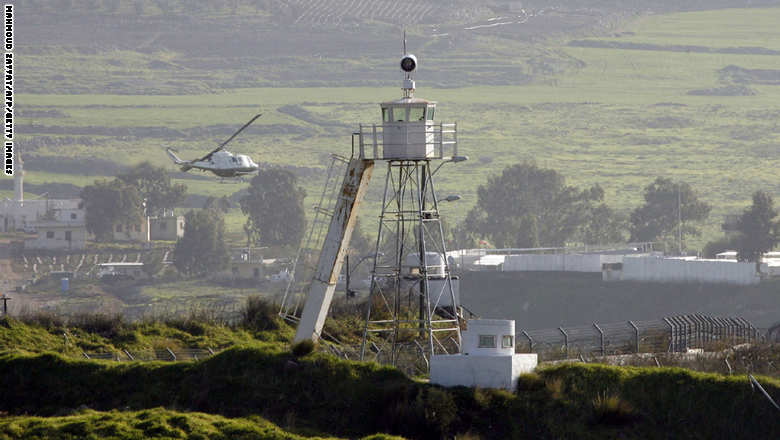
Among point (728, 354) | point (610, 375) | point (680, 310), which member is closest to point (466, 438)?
point (610, 375)

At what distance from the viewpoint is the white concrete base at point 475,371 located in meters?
45.9

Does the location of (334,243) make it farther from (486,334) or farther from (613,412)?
(613,412)

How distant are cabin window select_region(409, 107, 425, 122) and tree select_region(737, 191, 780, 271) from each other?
423ft

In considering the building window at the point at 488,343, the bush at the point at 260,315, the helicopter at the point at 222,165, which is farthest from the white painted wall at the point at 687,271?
the building window at the point at 488,343

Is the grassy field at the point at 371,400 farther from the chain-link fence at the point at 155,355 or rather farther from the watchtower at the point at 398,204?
the watchtower at the point at 398,204

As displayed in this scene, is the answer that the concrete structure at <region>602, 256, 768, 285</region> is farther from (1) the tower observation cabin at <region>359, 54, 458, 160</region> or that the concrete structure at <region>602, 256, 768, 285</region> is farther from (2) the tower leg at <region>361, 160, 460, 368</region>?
(1) the tower observation cabin at <region>359, 54, 458, 160</region>

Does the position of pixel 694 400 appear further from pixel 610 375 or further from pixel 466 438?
pixel 466 438

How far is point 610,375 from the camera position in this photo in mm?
47000

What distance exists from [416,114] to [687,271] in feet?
415

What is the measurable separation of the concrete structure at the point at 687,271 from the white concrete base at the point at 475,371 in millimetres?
127158

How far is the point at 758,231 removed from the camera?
179 m

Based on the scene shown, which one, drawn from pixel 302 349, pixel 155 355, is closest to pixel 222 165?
pixel 155 355

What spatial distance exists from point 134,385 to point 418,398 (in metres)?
9.26

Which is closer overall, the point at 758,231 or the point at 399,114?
the point at 399,114
